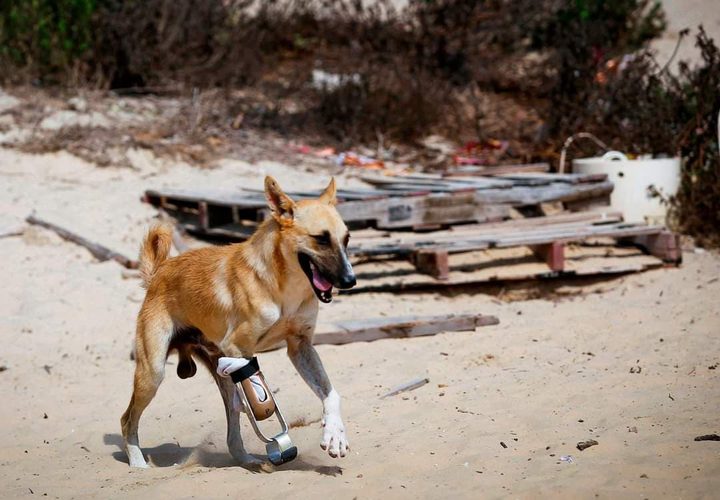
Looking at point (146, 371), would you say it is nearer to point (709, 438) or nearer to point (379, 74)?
point (709, 438)

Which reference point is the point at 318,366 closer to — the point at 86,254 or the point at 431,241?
the point at 431,241

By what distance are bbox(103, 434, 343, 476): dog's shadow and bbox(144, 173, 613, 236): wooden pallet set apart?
13.0 feet

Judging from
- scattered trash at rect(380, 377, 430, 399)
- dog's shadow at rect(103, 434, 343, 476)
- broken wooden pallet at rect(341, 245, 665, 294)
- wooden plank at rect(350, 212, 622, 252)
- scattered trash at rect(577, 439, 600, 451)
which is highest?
wooden plank at rect(350, 212, 622, 252)

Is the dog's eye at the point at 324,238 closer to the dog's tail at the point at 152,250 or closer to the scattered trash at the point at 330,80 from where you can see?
the dog's tail at the point at 152,250

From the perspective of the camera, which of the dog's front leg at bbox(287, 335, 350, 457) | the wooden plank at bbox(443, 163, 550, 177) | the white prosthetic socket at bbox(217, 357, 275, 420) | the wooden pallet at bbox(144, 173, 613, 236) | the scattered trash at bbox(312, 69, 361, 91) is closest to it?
the dog's front leg at bbox(287, 335, 350, 457)

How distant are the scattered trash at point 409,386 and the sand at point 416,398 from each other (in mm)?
86

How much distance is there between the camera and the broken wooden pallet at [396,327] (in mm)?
7484

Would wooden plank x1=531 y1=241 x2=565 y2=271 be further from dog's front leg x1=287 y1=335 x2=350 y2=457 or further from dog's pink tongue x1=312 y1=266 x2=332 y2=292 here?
dog's pink tongue x1=312 y1=266 x2=332 y2=292

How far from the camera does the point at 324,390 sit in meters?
5.00

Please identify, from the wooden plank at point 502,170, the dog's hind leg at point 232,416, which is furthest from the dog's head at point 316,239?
the wooden plank at point 502,170

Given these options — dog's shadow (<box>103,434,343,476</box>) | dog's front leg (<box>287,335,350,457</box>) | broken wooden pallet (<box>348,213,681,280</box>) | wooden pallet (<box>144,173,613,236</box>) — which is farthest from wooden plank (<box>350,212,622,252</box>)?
dog's front leg (<box>287,335,350,457</box>)

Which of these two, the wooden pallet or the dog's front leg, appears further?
the wooden pallet

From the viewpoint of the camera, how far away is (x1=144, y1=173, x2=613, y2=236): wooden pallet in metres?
10.0

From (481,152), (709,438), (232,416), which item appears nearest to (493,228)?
(481,152)
